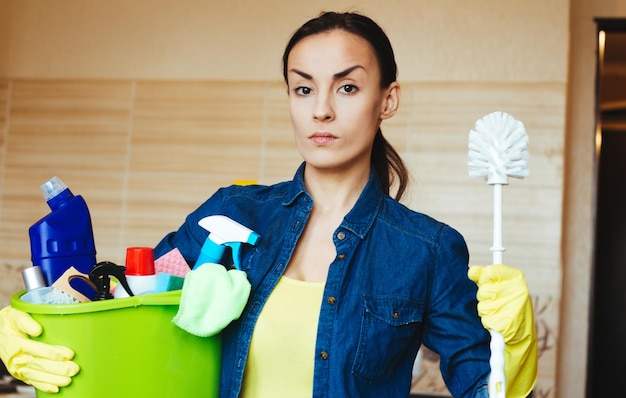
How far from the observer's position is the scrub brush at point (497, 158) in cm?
94

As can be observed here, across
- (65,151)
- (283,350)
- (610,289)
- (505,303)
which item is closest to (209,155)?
(65,151)

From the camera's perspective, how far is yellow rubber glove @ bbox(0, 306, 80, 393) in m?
0.88

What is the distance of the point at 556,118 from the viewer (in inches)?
97.3

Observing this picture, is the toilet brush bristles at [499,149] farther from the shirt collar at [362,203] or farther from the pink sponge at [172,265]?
the pink sponge at [172,265]

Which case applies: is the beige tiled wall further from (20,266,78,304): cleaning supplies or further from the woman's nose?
(20,266,78,304): cleaning supplies

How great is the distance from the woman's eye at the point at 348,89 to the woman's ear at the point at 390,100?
3.0 inches

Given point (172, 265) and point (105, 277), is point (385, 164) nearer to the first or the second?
point (172, 265)

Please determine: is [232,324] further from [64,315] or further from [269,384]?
[64,315]

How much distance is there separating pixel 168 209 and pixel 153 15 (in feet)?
2.32

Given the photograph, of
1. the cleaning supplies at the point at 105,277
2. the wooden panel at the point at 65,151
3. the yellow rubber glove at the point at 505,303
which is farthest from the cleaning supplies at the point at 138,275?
the wooden panel at the point at 65,151

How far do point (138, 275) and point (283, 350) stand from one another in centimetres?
22

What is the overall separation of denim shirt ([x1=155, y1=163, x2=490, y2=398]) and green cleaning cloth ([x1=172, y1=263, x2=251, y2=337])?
6cm

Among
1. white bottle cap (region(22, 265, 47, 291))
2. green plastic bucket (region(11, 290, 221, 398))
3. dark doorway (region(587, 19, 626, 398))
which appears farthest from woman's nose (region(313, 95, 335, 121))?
dark doorway (region(587, 19, 626, 398))

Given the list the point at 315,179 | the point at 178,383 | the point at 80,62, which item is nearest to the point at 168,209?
the point at 80,62
